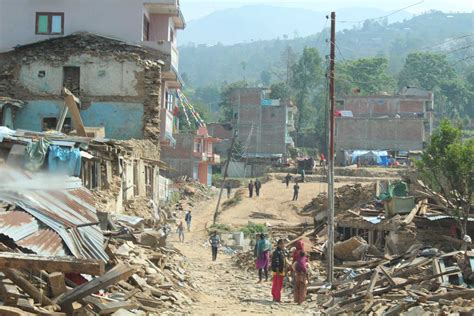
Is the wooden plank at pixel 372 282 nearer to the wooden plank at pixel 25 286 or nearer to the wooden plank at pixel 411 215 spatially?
the wooden plank at pixel 25 286

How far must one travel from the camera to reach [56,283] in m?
9.66

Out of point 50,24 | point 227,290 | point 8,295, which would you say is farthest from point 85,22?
point 8,295

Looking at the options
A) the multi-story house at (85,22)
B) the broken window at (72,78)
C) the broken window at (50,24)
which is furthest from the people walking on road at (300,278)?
the broken window at (50,24)

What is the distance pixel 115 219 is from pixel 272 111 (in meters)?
61.9

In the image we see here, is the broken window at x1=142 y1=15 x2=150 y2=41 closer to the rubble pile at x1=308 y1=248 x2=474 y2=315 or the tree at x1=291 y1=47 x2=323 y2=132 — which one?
the rubble pile at x1=308 y1=248 x2=474 y2=315

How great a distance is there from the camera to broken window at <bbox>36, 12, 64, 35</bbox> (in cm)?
3194

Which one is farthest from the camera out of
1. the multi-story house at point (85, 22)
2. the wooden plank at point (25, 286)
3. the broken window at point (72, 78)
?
the multi-story house at point (85, 22)

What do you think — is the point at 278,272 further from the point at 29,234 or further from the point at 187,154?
the point at 187,154

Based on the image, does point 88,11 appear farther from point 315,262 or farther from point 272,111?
point 272,111

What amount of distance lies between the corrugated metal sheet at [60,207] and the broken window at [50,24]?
1929 centimetres

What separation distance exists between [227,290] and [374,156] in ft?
170

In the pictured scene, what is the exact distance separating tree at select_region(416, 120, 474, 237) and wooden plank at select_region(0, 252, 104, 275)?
1663 cm

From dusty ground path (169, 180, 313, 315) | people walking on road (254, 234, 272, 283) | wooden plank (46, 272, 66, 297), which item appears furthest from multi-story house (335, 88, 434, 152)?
wooden plank (46, 272, 66, 297)

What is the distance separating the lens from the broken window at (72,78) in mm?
30219
